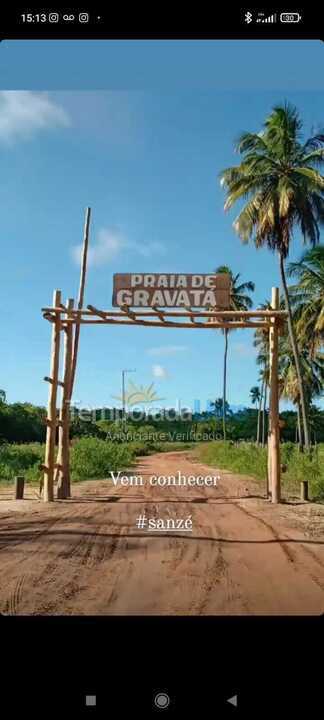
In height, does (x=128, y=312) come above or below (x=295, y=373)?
below

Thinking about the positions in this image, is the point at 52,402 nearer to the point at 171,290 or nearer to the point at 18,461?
the point at 171,290

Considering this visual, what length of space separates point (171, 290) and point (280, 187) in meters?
10.00

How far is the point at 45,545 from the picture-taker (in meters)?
4.86

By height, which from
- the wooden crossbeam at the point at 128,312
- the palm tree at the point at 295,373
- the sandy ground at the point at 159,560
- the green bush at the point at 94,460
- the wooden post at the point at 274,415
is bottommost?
the sandy ground at the point at 159,560

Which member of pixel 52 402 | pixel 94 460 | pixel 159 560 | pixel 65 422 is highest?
pixel 52 402

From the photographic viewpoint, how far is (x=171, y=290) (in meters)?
7.57
